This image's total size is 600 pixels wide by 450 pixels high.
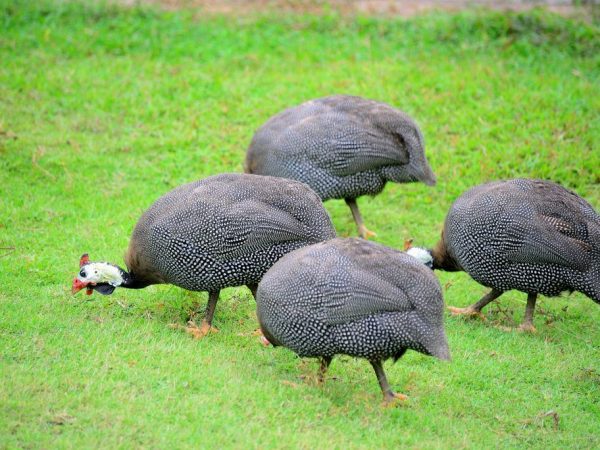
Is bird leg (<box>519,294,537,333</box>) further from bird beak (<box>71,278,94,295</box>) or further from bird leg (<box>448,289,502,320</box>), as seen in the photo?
bird beak (<box>71,278,94,295</box>)

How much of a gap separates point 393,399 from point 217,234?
1.58m

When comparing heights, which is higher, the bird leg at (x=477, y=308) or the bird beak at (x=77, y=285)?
the bird beak at (x=77, y=285)

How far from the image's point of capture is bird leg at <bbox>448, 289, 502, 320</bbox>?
684 centimetres

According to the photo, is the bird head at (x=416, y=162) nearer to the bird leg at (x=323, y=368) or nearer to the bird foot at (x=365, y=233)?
the bird foot at (x=365, y=233)

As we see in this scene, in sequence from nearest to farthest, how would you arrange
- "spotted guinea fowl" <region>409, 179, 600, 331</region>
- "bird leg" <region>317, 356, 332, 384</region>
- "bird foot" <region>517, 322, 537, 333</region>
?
"bird leg" <region>317, 356, 332, 384</region>, "spotted guinea fowl" <region>409, 179, 600, 331</region>, "bird foot" <region>517, 322, 537, 333</region>

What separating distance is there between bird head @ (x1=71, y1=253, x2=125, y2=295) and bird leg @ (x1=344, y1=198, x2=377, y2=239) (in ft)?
8.21

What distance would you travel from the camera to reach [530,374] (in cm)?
598

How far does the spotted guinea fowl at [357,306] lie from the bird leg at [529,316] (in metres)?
1.68

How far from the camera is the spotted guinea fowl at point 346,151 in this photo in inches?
297

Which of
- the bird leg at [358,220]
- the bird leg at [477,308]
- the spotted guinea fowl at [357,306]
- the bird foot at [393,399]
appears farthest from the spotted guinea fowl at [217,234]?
the bird leg at [358,220]

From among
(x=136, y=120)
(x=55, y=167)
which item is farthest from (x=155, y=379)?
(x=136, y=120)

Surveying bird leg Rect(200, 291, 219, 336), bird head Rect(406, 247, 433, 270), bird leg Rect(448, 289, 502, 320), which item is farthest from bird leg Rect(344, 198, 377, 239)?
bird leg Rect(200, 291, 219, 336)

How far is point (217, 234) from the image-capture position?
591 cm

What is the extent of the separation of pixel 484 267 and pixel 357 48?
4.93 m
